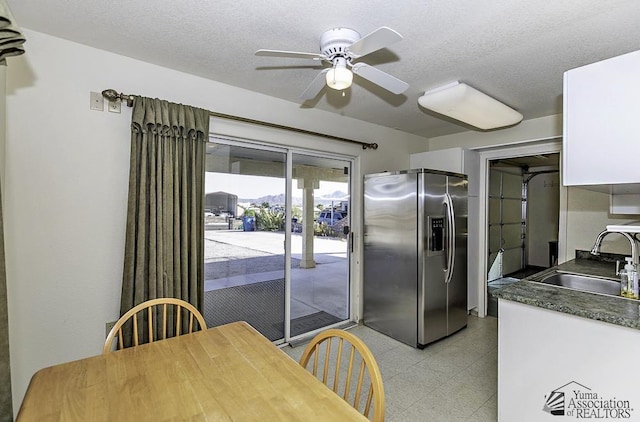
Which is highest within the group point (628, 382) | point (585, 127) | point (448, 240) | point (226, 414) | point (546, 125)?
point (546, 125)

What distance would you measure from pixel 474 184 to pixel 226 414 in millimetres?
3803

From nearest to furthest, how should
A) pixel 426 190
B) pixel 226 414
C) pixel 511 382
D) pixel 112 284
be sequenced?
pixel 226 414
pixel 511 382
pixel 112 284
pixel 426 190

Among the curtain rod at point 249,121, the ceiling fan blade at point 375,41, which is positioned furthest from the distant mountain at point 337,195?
the ceiling fan blade at point 375,41

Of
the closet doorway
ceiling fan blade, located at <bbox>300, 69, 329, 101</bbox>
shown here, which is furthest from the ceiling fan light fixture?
the closet doorway

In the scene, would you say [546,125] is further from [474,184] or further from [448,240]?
[448,240]

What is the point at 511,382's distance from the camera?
1765 millimetres

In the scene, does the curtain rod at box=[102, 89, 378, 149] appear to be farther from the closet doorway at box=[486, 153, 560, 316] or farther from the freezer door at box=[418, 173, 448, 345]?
the closet doorway at box=[486, 153, 560, 316]

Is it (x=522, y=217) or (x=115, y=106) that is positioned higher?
(x=115, y=106)

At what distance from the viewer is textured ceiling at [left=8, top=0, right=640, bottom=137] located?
60.9 inches

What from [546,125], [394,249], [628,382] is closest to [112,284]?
[394,249]

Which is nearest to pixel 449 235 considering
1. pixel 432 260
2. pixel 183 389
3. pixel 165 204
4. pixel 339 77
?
pixel 432 260

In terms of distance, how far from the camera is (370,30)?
172cm

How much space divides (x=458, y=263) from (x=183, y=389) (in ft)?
9.76

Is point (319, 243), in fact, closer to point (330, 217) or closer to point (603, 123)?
point (330, 217)
